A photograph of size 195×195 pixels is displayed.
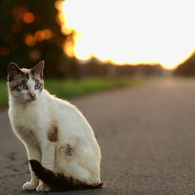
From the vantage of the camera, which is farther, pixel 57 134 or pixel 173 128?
pixel 173 128

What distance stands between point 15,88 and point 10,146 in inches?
134

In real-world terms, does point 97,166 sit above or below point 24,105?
below

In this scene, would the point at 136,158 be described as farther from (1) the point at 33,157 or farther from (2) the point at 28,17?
(2) the point at 28,17

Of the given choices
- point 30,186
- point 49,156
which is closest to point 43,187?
point 30,186

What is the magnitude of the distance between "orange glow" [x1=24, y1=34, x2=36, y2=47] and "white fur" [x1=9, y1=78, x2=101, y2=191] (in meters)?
26.4

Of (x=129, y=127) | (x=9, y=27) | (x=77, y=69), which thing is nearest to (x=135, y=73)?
(x=77, y=69)

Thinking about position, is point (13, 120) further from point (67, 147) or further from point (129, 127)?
point (129, 127)

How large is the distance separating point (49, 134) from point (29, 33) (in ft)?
87.0

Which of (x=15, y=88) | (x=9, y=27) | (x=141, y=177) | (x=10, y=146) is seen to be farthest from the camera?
(x=9, y=27)

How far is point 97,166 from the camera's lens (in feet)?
11.6

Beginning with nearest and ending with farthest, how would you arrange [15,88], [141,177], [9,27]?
[15,88]
[141,177]
[9,27]

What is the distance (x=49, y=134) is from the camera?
3.29 meters

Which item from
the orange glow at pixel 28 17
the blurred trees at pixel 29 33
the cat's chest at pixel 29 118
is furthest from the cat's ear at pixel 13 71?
the orange glow at pixel 28 17

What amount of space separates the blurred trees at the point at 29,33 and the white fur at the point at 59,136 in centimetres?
2411
